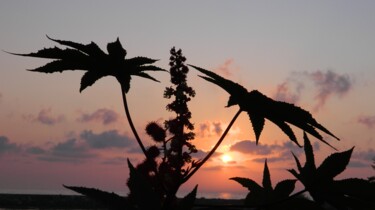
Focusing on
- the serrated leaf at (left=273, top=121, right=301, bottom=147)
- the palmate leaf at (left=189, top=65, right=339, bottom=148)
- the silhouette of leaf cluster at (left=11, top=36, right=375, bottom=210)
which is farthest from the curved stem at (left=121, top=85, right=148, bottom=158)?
the serrated leaf at (left=273, top=121, right=301, bottom=147)

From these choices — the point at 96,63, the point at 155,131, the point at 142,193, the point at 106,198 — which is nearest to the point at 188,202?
the point at 142,193

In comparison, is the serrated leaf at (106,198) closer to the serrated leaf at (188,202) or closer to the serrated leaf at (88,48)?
the serrated leaf at (188,202)

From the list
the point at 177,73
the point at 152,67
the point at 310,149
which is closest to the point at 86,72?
the point at 152,67

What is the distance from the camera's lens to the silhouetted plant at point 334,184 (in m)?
2.20

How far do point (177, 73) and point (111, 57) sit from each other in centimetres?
415

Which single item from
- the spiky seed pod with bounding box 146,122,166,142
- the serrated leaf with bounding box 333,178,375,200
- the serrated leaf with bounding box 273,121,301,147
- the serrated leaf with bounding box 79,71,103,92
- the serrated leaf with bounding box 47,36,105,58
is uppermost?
the spiky seed pod with bounding box 146,122,166,142

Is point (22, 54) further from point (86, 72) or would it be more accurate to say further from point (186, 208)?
point (186, 208)

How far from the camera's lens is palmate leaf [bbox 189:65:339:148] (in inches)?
84.8

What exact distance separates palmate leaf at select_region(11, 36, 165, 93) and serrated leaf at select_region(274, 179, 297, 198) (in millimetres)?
833

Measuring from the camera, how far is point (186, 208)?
2002mm

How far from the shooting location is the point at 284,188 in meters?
2.63

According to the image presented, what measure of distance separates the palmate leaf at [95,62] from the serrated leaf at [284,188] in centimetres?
83

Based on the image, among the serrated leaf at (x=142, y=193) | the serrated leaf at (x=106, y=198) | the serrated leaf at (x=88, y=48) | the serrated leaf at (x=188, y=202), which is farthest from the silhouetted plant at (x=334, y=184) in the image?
the serrated leaf at (x=88, y=48)

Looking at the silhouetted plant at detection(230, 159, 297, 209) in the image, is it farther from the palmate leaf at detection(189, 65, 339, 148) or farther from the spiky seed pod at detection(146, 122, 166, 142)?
the spiky seed pod at detection(146, 122, 166, 142)
